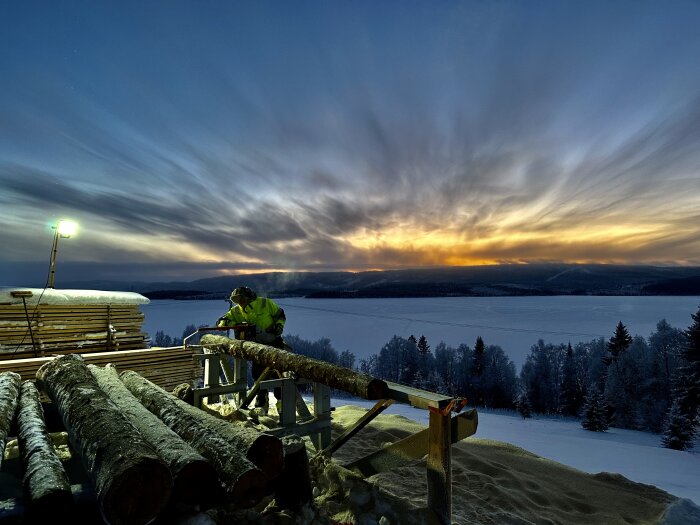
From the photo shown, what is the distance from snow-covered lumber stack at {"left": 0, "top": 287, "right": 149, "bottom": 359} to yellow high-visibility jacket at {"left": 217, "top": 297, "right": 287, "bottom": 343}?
5.42 metres

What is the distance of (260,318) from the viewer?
7.76 m

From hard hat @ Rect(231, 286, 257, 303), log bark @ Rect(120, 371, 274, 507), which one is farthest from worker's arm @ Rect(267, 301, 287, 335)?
log bark @ Rect(120, 371, 274, 507)

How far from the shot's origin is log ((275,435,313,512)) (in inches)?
130

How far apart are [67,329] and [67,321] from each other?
231 mm

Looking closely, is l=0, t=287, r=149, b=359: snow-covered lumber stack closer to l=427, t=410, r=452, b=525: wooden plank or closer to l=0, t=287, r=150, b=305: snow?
l=0, t=287, r=150, b=305: snow

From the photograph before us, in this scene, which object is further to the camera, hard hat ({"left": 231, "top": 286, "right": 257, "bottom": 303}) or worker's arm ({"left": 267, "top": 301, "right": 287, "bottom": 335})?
worker's arm ({"left": 267, "top": 301, "right": 287, "bottom": 335})

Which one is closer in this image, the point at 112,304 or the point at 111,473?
the point at 111,473

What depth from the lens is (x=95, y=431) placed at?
308 cm

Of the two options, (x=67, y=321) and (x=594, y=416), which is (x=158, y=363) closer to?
(x=67, y=321)

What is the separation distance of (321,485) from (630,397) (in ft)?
164

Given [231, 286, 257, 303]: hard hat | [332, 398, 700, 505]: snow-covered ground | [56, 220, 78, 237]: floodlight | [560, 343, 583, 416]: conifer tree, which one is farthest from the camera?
[560, 343, 583, 416]: conifer tree

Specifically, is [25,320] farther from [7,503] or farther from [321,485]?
[321,485]

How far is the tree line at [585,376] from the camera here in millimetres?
31703

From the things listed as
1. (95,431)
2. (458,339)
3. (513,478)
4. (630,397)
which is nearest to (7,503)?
(95,431)
